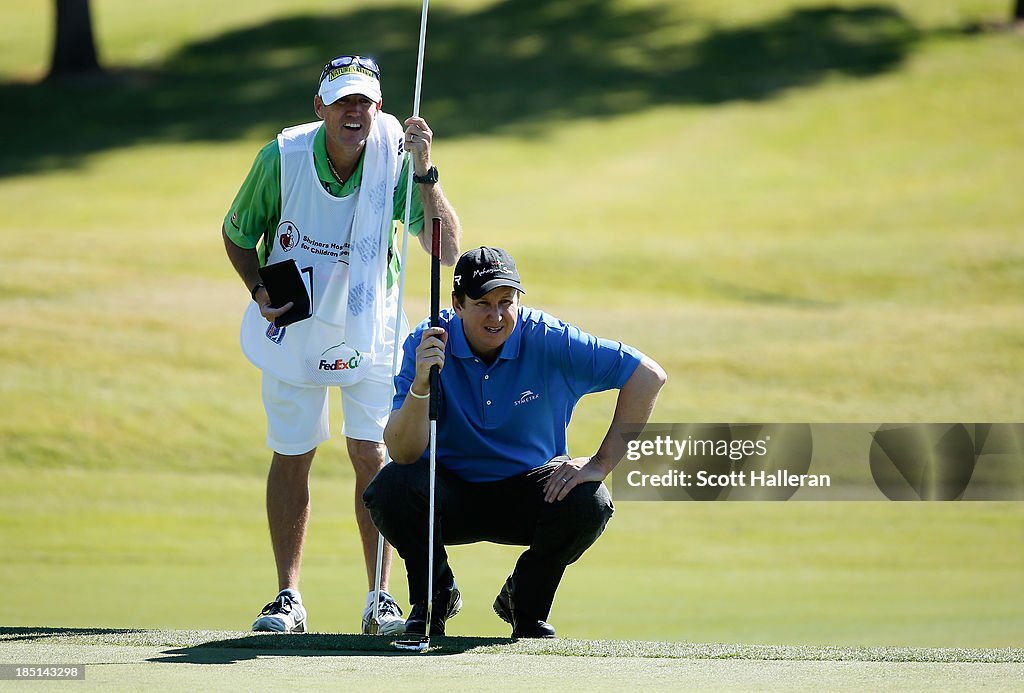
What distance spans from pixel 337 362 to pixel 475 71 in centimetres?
2271

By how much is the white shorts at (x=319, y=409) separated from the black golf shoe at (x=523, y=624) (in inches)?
33.2

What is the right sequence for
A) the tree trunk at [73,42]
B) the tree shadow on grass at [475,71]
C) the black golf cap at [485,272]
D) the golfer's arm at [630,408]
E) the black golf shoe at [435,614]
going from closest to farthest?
1. the black golf shoe at [435,614]
2. the black golf cap at [485,272]
3. the golfer's arm at [630,408]
4. the tree shadow on grass at [475,71]
5. the tree trunk at [73,42]

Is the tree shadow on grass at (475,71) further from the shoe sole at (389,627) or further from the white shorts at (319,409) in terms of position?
the shoe sole at (389,627)

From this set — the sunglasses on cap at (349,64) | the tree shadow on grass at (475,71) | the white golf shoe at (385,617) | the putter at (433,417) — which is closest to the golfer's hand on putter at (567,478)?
the putter at (433,417)

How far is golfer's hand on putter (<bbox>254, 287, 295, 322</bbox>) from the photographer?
206 inches

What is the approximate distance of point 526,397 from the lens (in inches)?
193

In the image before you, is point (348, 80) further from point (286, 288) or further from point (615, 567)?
point (615, 567)

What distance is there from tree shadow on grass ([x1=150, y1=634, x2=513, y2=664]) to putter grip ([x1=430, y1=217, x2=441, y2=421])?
74 cm

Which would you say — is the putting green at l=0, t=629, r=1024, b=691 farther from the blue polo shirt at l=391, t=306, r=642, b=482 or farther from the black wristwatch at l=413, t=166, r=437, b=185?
the black wristwatch at l=413, t=166, r=437, b=185

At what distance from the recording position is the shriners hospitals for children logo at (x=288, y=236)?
5.36 metres

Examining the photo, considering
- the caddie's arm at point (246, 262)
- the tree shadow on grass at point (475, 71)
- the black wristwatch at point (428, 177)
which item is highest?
the tree shadow on grass at point (475, 71)

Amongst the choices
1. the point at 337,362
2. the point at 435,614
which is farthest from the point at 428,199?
the point at 435,614

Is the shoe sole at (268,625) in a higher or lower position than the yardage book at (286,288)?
lower

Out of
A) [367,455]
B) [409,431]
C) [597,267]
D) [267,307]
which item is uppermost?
[597,267]
